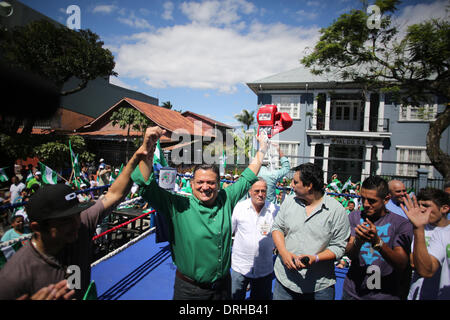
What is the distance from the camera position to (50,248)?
53.9 inches

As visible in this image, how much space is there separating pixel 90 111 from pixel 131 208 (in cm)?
2211

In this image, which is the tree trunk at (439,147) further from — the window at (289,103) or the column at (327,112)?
the window at (289,103)

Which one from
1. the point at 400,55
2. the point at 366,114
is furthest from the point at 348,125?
the point at 400,55

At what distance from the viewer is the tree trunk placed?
755 cm

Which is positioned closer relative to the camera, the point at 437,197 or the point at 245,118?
the point at 437,197

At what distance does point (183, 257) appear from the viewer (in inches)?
71.8

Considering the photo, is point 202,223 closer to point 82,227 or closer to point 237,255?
point 82,227

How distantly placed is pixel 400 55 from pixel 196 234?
404 inches

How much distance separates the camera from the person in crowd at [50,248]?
3.98 ft

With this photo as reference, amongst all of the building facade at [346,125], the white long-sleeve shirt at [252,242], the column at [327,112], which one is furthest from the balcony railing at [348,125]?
the white long-sleeve shirt at [252,242]

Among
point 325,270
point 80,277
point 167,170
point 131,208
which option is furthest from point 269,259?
point 131,208

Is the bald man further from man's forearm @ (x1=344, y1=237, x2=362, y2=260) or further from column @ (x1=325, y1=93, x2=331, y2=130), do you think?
column @ (x1=325, y1=93, x2=331, y2=130)

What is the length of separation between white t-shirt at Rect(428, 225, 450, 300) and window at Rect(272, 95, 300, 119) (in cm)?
1419

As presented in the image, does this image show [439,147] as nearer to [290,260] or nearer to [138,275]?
[290,260]
